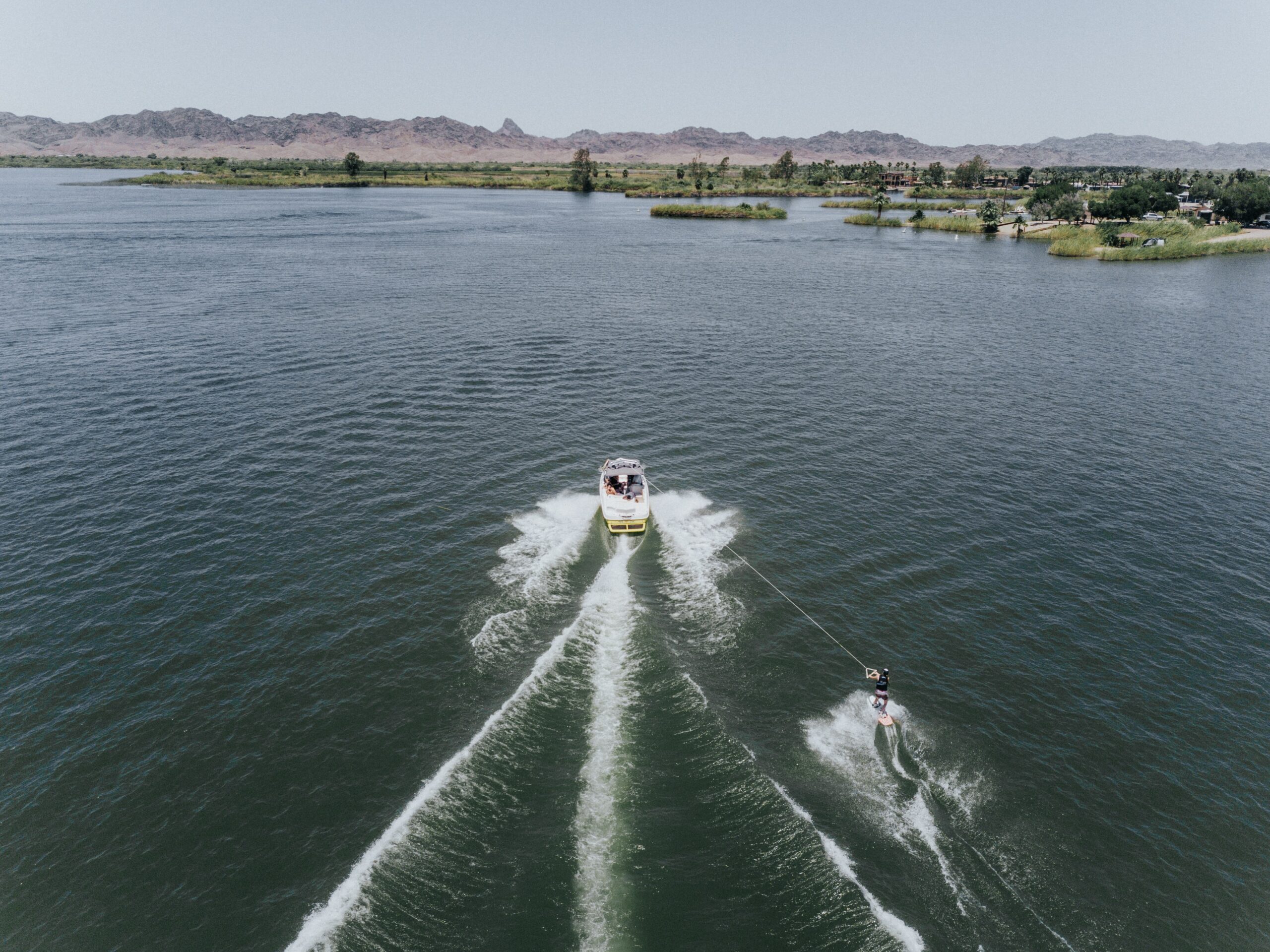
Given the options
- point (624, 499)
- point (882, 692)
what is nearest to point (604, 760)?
point (882, 692)

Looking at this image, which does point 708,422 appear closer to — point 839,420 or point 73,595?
point 839,420

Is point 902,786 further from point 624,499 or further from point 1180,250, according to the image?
point 1180,250

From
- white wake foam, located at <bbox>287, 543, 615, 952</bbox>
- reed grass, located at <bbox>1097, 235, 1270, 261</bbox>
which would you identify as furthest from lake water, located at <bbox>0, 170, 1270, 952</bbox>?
reed grass, located at <bbox>1097, 235, 1270, 261</bbox>

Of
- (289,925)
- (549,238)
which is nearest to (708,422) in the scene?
(289,925)

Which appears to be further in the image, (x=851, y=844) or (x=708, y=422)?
(x=708, y=422)

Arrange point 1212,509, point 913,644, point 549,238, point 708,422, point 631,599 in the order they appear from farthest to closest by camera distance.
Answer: point 549,238
point 708,422
point 1212,509
point 631,599
point 913,644

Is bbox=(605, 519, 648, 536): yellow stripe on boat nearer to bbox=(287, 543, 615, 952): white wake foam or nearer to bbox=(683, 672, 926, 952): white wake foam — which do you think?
bbox=(287, 543, 615, 952): white wake foam
